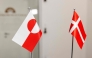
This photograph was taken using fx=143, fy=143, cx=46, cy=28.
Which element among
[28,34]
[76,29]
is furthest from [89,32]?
[28,34]

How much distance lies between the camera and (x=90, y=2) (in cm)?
213

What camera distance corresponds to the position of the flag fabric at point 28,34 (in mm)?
1228

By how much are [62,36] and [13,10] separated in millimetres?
874

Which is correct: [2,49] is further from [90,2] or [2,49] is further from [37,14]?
[90,2]

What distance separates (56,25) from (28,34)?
0.83m

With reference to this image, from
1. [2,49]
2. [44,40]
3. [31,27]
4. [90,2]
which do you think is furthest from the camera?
[2,49]

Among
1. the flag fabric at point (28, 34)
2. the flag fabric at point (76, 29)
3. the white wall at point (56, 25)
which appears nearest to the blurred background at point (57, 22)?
the white wall at point (56, 25)

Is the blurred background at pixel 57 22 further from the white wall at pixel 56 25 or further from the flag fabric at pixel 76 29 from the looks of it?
the flag fabric at pixel 76 29

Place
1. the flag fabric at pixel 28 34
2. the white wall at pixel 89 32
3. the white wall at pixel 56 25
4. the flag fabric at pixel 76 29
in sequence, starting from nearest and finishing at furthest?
1. the flag fabric at pixel 28 34
2. the flag fabric at pixel 76 29
3. the white wall at pixel 56 25
4. the white wall at pixel 89 32

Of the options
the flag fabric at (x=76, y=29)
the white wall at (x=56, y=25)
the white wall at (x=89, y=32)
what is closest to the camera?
the flag fabric at (x=76, y=29)

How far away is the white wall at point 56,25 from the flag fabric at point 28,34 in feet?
2.36

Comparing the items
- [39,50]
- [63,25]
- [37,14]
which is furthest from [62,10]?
[39,50]

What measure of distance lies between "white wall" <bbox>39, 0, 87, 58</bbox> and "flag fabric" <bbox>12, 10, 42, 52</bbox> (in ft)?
2.36

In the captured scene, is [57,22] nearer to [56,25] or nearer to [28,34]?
[56,25]
